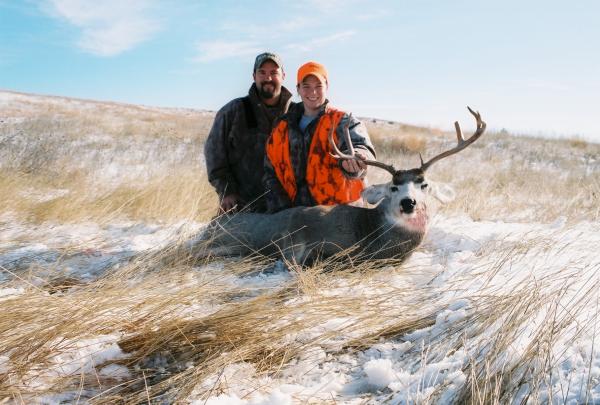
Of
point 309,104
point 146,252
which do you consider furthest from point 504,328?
point 309,104

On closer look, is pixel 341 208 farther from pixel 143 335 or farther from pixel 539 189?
pixel 539 189

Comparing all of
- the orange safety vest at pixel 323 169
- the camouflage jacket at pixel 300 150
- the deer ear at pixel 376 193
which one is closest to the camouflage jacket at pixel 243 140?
the camouflage jacket at pixel 300 150

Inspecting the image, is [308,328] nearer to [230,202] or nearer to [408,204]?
[408,204]

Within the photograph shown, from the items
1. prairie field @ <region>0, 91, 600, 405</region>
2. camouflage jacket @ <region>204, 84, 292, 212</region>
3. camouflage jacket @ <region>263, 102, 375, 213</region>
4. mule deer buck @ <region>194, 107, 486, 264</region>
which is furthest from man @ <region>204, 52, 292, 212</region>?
prairie field @ <region>0, 91, 600, 405</region>

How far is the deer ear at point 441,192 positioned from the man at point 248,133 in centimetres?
179

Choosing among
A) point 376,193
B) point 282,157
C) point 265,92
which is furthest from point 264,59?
point 376,193

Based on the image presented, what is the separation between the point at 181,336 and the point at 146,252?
168cm

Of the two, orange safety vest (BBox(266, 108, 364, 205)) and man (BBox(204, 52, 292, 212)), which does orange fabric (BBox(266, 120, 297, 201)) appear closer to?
orange safety vest (BBox(266, 108, 364, 205))

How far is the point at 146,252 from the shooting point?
12.2ft

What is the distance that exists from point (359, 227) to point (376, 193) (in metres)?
0.30

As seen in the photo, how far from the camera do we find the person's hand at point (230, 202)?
497 cm

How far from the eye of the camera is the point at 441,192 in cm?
415

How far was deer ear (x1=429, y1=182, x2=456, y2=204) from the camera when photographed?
4086 millimetres

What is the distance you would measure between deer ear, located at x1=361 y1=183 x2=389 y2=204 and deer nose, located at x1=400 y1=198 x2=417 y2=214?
0.21 metres
